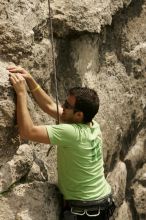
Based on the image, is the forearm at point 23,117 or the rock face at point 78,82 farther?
the rock face at point 78,82

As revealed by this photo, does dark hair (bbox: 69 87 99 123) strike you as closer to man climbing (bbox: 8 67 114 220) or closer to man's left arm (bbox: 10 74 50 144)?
man climbing (bbox: 8 67 114 220)

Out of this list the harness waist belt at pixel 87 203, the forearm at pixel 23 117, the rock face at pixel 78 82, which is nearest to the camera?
the forearm at pixel 23 117

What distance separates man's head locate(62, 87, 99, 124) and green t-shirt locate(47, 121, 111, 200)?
63 millimetres

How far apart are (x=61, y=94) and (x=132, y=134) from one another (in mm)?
1539

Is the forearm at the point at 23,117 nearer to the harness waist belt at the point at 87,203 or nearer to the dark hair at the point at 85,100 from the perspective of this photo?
the dark hair at the point at 85,100

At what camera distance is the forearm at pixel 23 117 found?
123 inches

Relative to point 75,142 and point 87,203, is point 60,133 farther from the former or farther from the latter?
point 87,203

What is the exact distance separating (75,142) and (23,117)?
0.39 meters

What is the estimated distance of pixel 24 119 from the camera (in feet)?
10.3

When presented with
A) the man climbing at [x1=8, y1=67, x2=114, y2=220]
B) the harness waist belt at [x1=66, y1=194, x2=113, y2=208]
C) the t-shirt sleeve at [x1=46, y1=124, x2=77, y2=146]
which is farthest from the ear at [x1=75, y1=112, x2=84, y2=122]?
the harness waist belt at [x1=66, y1=194, x2=113, y2=208]

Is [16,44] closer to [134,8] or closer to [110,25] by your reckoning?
[110,25]

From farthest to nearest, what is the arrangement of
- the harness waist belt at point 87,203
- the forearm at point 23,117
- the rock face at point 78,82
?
1. the harness waist belt at point 87,203
2. the rock face at point 78,82
3. the forearm at point 23,117

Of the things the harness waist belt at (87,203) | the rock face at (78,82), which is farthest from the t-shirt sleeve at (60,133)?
the harness waist belt at (87,203)

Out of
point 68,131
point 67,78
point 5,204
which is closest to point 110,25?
point 67,78
